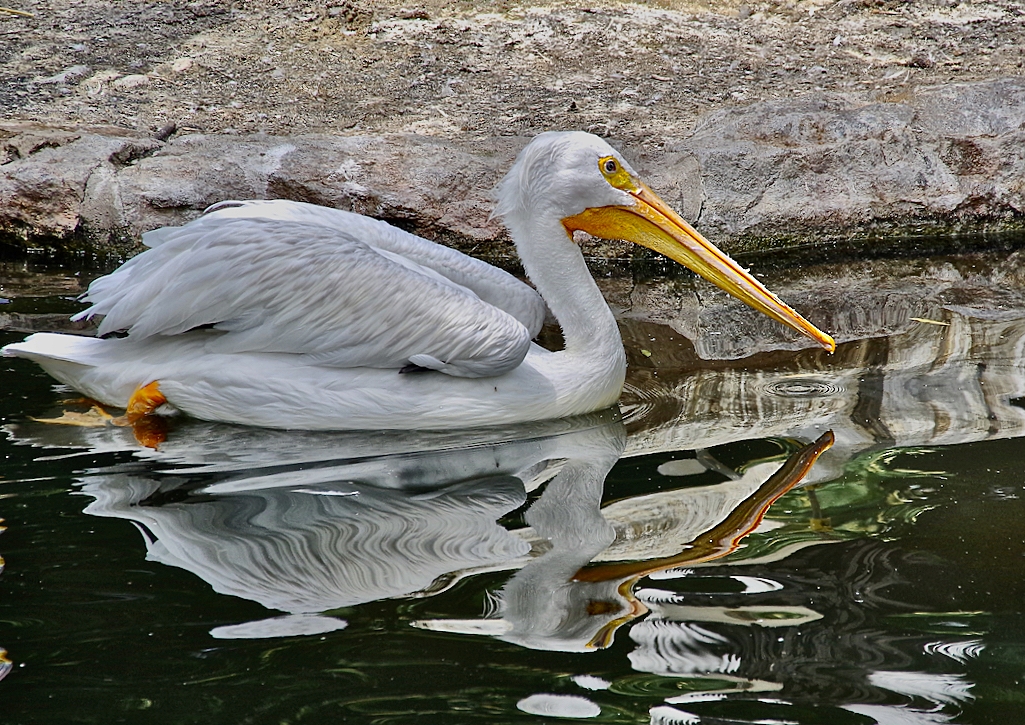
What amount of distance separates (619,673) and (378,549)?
2.22ft

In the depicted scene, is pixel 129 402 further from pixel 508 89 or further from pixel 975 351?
pixel 508 89

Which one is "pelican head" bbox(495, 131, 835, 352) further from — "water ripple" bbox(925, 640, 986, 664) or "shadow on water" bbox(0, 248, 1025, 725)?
"water ripple" bbox(925, 640, 986, 664)

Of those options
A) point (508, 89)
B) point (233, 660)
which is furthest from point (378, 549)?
point (508, 89)

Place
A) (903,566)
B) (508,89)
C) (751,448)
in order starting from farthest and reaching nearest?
(508,89) < (751,448) < (903,566)

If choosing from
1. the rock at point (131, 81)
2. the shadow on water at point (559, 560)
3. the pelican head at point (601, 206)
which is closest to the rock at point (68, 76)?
the rock at point (131, 81)

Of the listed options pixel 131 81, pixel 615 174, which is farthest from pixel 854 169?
pixel 131 81

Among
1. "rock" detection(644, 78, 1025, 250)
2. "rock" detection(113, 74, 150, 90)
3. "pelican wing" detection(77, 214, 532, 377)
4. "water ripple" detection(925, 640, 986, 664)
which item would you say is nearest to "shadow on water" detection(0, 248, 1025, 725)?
"water ripple" detection(925, 640, 986, 664)

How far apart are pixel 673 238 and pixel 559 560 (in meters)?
1.34

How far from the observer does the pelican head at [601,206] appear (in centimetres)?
330

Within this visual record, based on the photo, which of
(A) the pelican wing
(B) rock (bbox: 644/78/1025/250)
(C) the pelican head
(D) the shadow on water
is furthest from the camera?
(B) rock (bbox: 644/78/1025/250)

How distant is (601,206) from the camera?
133 inches

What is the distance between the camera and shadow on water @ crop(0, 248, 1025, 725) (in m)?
1.91

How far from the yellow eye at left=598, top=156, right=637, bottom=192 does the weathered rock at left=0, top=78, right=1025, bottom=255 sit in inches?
51.4

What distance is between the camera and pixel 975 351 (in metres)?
3.61
